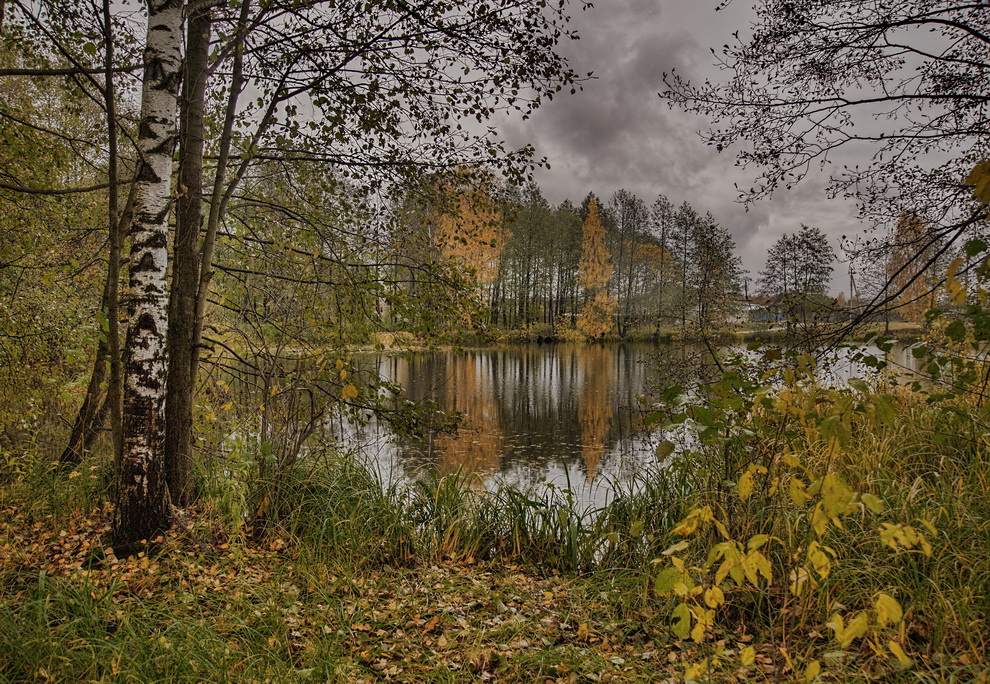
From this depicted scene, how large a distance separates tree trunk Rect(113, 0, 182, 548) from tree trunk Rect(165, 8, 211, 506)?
388 millimetres

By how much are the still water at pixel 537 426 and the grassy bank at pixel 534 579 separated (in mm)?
831

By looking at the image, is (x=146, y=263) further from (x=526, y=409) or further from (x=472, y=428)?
(x=526, y=409)

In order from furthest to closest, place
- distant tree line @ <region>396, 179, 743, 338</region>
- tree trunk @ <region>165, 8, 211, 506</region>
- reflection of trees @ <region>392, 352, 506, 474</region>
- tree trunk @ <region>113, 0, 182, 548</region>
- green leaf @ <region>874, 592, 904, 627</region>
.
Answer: distant tree line @ <region>396, 179, 743, 338</region> → reflection of trees @ <region>392, 352, 506, 474</region> → tree trunk @ <region>165, 8, 211, 506</region> → tree trunk @ <region>113, 0, 182, 548</region> → green leaf @ <region>874, 592, 904, 627</region>

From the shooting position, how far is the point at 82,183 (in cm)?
740

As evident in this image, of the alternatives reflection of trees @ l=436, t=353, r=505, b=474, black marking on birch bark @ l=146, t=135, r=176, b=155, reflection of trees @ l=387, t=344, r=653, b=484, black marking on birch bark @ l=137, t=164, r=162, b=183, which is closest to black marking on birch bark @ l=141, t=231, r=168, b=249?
black marking on birch bark @ l=137, t=164, r=162, b=183

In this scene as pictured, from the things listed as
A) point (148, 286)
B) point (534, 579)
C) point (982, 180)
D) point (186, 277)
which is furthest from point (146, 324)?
point (982, 180)

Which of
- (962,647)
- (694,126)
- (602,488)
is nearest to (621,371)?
(602,488)

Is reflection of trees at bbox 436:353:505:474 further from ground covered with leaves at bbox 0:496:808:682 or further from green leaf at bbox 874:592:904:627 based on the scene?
green leaf at bbox 874:592:904:627

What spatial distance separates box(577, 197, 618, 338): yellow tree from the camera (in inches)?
1298

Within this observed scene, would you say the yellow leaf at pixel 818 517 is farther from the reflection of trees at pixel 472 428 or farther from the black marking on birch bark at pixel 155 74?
the black marking on birch bark at pixel 155 74

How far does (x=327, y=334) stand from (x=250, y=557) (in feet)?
5.85

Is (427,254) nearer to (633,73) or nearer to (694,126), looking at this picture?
(694,126)

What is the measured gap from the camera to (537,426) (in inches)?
424

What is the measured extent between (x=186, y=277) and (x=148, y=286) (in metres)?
0.55
